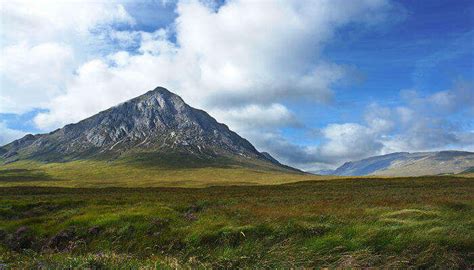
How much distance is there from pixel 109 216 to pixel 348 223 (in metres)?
14.4

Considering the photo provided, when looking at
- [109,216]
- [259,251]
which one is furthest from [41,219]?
[259,251]

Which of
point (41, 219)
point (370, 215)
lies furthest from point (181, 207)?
point (370, 215)

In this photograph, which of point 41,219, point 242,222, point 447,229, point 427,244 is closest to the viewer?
point 427,244

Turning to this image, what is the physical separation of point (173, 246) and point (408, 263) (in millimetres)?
10043

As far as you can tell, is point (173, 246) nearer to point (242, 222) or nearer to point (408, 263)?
point (242, 222)

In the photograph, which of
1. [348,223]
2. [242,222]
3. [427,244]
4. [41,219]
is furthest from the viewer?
[41,219]

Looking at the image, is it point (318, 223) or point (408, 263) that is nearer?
point (408, 263)

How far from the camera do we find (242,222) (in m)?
A: 20.0

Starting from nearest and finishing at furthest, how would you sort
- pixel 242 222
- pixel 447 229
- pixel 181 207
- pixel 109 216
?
pixel 447 229
pixel 242 222
pixel 109 216
pixel 181 207

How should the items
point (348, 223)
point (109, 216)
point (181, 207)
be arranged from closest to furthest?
point (348, 223), point (109, 216), point (181, 207)

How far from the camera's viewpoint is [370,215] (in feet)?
68.3

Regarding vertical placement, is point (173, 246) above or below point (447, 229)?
below

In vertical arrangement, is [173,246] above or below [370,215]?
below

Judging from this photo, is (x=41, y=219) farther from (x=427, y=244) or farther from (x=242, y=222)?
(x=427, y=244)
